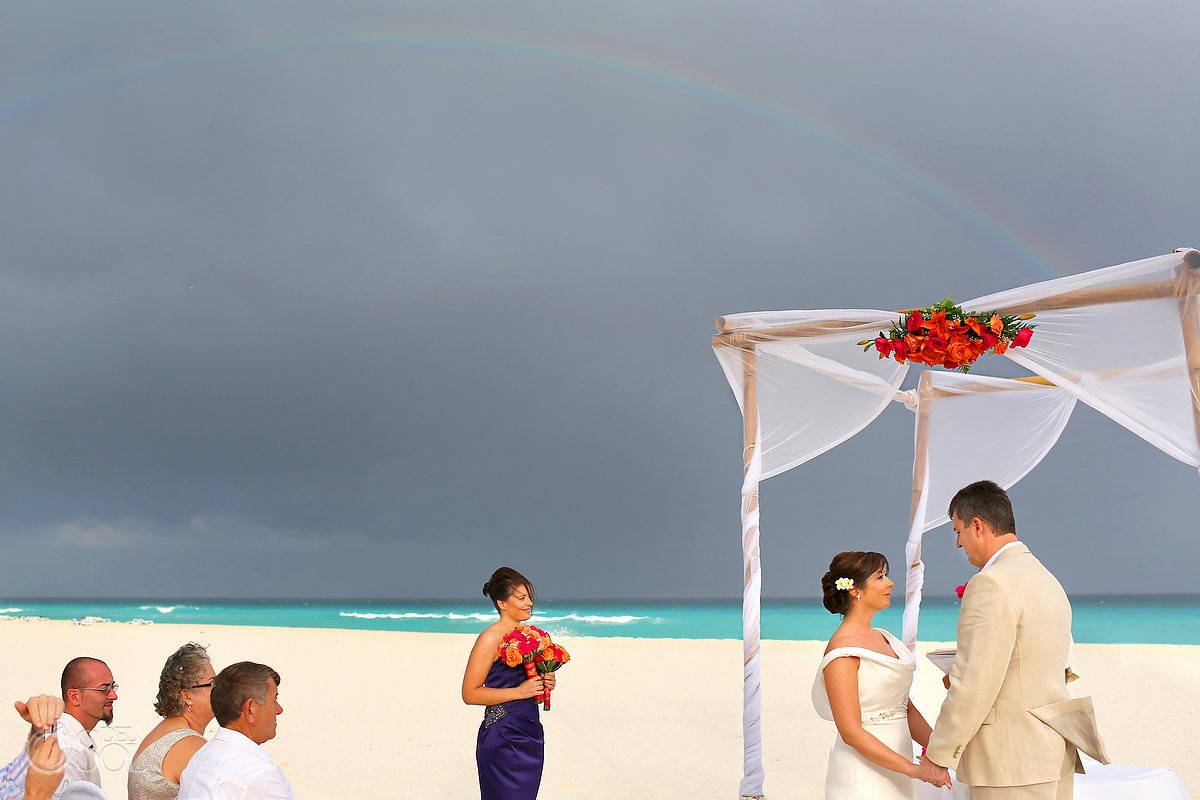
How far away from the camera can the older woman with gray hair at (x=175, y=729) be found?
3.52 meters

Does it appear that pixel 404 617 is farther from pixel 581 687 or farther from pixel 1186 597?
pixel 1186 597

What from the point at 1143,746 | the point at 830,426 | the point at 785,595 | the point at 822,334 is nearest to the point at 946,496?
the point at 830,426

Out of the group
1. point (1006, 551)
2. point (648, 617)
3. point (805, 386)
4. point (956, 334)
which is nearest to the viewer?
point (1006, 551)

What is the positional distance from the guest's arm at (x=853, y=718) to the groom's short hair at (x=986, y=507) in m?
0.73

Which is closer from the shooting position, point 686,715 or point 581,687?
point 686,715

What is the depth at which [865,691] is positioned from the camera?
12.8 feet

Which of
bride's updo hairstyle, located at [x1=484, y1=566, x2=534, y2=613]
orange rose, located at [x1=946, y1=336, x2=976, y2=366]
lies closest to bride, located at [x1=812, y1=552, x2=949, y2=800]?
bride's updo hairstyle, located at [x1=484, y1=566, x2=534, y2=613]

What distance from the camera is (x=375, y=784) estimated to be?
8242 mm

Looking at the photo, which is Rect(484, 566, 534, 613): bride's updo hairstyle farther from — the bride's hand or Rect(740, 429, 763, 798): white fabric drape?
the bride's hand

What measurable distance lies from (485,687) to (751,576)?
242 cm

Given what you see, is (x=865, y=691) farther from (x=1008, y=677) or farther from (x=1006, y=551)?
(x=1006, y=551)

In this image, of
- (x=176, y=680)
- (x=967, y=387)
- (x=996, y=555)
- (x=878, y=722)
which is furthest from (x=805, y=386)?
(x=176, y=680)

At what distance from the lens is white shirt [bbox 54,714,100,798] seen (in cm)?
319

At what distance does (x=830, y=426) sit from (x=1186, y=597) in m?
72.4
